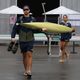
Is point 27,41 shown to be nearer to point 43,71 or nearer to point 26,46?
point 26,46

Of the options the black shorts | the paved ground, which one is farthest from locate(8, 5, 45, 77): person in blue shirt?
the paved ground

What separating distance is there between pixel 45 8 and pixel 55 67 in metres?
17.3

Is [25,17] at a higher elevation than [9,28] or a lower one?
higher

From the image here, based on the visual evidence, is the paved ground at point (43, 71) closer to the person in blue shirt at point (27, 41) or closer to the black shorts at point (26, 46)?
the person in blue shirt at point (27, 41)

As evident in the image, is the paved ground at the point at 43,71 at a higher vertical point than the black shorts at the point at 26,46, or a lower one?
lower

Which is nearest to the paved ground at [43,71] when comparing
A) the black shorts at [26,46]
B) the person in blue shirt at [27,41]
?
the person in blue shirt at [27,41]

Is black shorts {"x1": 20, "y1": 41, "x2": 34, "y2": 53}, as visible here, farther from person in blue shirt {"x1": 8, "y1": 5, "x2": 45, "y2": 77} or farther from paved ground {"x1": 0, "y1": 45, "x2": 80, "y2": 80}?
paved ground {"x1": 0, "y1": 45, "x2": 80, "y2": 80}

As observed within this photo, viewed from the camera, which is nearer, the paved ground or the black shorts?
the paved ground

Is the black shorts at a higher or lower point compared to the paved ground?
higher

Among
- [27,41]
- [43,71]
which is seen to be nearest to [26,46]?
[27,41]

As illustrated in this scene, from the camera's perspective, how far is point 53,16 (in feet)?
107

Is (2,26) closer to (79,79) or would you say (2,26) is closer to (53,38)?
(53,38)

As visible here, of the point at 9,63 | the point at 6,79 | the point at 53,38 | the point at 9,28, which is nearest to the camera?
the point at 6,79

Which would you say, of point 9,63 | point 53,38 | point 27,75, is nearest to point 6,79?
point 27,75
